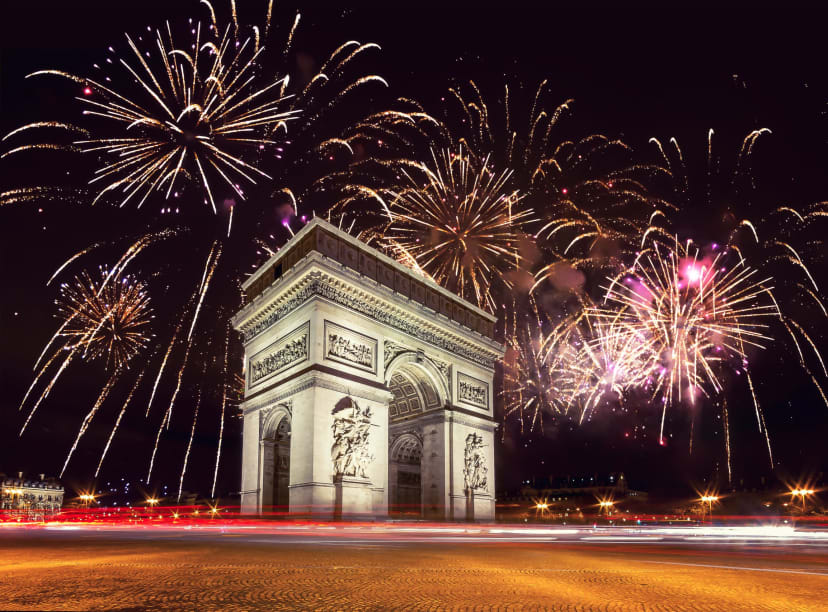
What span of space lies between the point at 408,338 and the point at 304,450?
7.35 metres

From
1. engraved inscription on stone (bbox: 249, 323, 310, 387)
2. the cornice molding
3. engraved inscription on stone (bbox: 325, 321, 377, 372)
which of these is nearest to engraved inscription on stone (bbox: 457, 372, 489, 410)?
the cornice molding

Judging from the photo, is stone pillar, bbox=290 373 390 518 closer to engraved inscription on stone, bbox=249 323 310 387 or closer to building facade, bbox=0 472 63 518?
engraved inscription on stone, bbox=249 323 310 387

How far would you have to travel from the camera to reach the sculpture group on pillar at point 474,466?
29.0 m

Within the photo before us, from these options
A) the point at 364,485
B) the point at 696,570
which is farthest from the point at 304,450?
the point at 696,570

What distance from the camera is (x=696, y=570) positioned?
8.77 m

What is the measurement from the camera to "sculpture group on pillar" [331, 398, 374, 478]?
2228cm

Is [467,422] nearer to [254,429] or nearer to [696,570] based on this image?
[254,429]

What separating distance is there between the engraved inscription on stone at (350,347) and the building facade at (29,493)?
72792 mm

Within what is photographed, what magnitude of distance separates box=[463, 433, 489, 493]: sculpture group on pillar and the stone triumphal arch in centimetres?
7

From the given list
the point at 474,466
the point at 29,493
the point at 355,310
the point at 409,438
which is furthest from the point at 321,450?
the point at 29,493

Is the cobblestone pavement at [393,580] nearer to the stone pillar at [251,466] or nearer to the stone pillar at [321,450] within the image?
the stone pillar at [321,450]

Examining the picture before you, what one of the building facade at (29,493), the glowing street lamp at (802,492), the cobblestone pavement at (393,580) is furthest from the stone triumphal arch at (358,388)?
the building facade at (29,493)

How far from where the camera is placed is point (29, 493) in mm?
93562

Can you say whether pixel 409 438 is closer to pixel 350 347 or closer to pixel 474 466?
pixel 474 466
